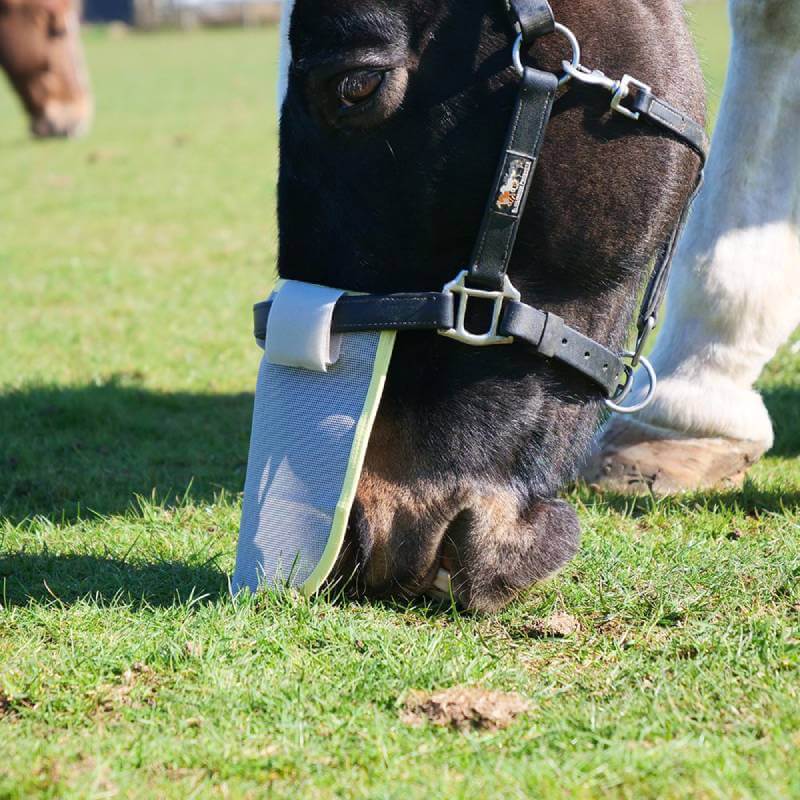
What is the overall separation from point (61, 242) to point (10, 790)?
27.2ft

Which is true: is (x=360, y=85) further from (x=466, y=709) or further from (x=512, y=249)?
(x=466, y=709)

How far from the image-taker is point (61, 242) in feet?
32.2

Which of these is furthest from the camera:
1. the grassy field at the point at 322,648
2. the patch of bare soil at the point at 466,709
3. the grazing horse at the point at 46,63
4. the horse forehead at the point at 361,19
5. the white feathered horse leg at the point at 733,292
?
the grazing horse at the point at 46,63

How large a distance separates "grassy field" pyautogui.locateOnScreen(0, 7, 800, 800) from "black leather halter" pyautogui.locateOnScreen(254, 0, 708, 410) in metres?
0.67

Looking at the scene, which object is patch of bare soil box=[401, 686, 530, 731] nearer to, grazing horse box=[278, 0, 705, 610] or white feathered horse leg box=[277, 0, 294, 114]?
grazing horse box=[278, 0, 705, 610]

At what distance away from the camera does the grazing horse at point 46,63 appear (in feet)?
52.2

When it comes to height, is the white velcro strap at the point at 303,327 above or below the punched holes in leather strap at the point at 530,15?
below

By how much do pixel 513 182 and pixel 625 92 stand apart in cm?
33

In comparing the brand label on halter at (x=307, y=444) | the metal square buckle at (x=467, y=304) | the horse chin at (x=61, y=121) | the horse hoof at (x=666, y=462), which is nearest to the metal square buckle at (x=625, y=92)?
the metal square buckle at (x=467, y=304)

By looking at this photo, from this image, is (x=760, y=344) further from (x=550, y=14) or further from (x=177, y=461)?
(x=177, y=461)

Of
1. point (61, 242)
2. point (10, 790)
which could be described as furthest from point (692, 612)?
point (61, 242)

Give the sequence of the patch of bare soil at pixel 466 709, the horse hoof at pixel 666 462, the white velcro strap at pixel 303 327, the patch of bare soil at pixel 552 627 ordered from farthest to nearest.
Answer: the horse hoof at pixel 666 462 < the patch of bare soil at pixel 552 627 < the white velcro strap at pixel 303 327 < the patch of bare soil at pixel 466 709

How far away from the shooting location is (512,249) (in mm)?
2537

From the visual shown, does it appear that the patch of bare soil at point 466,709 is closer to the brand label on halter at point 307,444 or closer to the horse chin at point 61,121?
the brand label on halter at point 307,444
